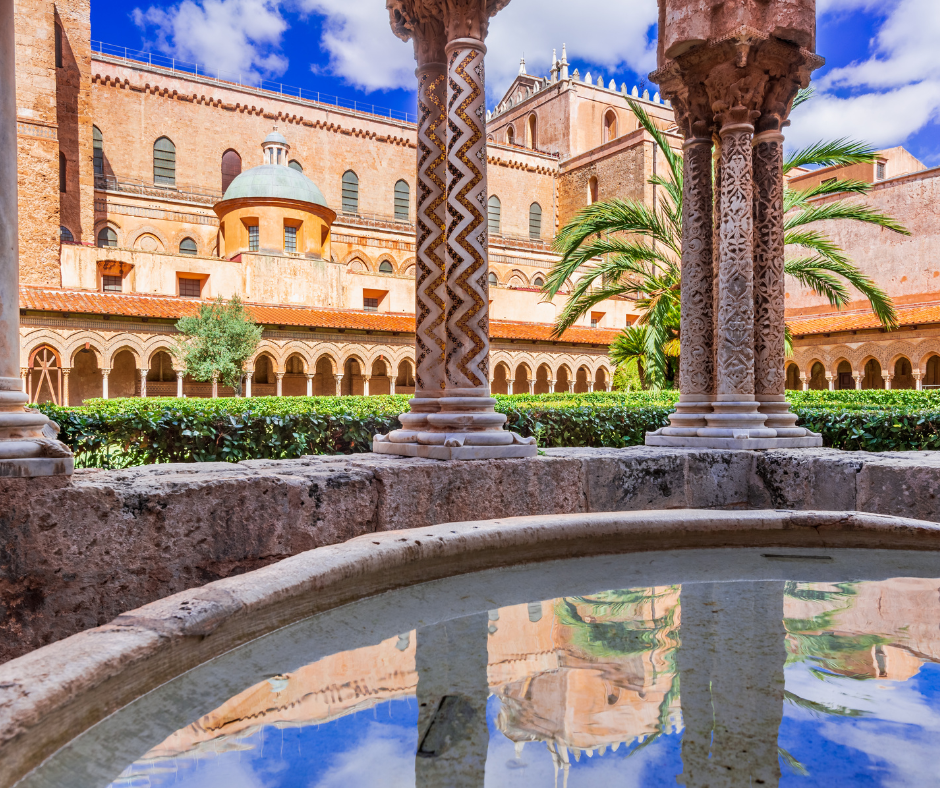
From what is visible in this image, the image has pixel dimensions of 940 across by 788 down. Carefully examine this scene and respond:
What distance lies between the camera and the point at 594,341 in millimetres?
26156

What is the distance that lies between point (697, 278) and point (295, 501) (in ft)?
11.2

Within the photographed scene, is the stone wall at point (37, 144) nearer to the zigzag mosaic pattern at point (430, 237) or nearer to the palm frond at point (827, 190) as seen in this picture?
the palm frond at point (827, 190)

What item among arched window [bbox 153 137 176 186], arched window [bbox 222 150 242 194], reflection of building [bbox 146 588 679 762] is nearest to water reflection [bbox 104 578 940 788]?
reflection of building [bbox 146 588 679 762]

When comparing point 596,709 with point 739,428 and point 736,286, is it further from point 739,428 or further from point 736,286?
point 736,286

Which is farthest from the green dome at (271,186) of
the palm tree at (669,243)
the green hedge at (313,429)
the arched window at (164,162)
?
the green hedge at (313,429)

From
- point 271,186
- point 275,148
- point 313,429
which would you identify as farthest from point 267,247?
point 313,429

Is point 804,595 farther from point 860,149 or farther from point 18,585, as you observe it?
point 860,149

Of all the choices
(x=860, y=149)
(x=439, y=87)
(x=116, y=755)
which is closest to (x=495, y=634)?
(x=116, y=755)

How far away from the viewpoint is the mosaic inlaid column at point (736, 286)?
456 centimetres

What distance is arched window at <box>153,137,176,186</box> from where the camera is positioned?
30141mm

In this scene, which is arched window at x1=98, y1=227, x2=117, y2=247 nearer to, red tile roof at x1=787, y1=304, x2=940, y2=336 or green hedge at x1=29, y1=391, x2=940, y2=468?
red tile roof at x1=787, y1=304, x2=940, y2=336

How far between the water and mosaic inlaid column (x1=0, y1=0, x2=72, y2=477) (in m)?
1.11

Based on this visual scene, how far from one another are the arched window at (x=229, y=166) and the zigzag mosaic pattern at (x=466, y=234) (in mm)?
31179

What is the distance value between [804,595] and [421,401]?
6.92 ft
